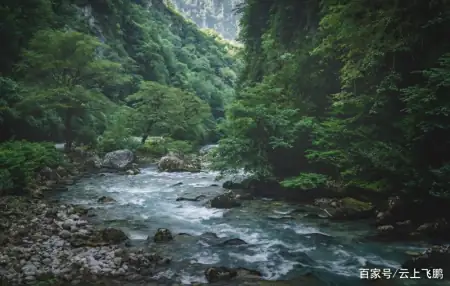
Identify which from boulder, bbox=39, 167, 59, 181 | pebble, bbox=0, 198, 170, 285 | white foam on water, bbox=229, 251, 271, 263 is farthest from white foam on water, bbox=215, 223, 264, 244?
boulder, bbox=39, 167, 59, 181

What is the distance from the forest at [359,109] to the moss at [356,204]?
44cm

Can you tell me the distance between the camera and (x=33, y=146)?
Answer: 15836mm

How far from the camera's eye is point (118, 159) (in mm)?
21359

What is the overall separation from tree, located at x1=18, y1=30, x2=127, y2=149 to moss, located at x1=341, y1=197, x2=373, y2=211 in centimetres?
1531

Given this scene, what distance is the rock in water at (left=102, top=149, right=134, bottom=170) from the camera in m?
20.8

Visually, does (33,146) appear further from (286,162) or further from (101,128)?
(101,128)

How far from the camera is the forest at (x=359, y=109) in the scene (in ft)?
29.1

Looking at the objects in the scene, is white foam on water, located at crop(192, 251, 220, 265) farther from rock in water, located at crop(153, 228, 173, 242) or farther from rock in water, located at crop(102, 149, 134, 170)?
rock in water, located at crop(102, 149, 134, 170)

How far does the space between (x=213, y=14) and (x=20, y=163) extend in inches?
4987

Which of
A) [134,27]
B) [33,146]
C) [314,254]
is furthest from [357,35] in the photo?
[134,27]

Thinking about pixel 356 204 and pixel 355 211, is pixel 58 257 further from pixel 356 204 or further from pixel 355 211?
pixel 356 204

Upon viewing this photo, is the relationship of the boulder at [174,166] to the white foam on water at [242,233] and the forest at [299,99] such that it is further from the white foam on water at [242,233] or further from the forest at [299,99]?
the white foam on water at [242,233]

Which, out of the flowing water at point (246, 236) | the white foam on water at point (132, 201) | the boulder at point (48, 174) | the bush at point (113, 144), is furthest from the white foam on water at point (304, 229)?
the bush at point (113, 144)

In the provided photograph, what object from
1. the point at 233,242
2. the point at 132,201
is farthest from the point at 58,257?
the point at 132,201
